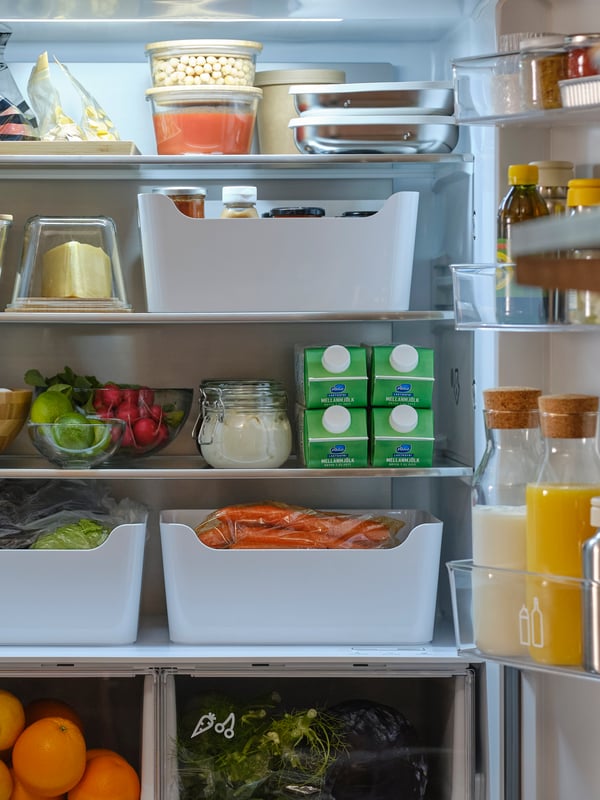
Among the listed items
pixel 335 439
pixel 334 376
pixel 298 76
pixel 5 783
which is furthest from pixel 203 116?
pixel 5 783

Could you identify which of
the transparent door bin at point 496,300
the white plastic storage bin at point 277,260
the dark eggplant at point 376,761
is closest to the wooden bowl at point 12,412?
the white plastic storage bin at point 277,260

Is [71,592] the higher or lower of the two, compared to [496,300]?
lower

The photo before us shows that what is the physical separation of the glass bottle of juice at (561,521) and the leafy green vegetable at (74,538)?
39.6 inches

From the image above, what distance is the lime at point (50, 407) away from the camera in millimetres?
1996

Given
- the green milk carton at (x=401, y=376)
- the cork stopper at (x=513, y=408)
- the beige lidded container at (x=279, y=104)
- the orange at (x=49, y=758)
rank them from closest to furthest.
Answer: the cork stopper at (x=513, y=408) → the orange at (x=49, y=758) → the green milk carton at (x=401, y=376) → the beige lidded container at (x=279, y=104)

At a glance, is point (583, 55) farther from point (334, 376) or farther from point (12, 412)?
A: point (12, 412)

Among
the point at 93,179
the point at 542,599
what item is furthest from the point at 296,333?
the point at 542,599

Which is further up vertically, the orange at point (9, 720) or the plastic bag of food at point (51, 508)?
the plastic bag of food at point (51, 508)

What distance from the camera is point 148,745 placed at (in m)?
1.91

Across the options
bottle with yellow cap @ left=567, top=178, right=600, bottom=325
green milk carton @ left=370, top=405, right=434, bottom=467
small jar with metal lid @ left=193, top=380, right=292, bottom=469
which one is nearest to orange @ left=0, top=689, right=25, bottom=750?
small jar with metal lid @ left=193, top=380, right=292, bottom=469

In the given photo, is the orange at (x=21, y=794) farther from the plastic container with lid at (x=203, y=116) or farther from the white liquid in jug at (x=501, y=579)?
the plastic container with lid at (x=203, y=116)

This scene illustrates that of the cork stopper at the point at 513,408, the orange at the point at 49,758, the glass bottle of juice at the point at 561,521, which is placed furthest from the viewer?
the orange at the point at 49,758

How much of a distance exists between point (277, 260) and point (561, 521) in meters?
0.92

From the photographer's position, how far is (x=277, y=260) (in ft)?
6.42
